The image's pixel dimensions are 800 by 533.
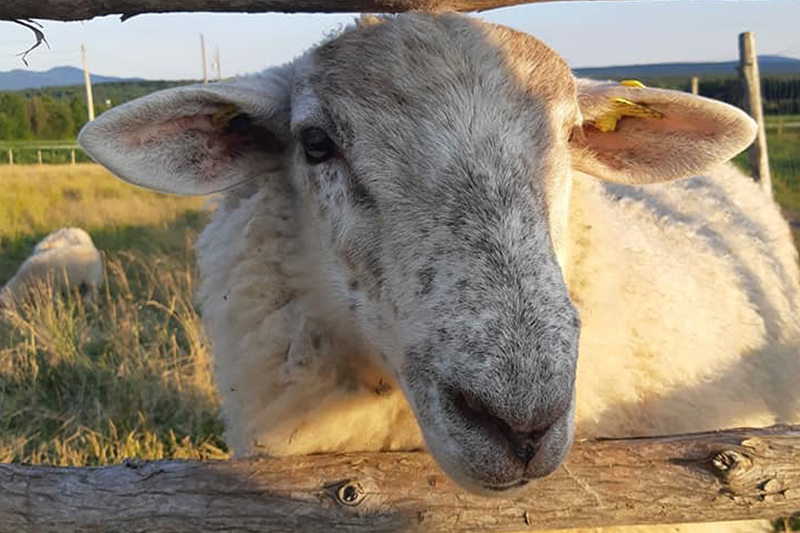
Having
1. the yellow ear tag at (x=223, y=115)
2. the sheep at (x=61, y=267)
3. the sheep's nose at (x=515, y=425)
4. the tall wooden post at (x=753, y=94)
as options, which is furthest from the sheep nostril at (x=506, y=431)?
the sheep at (x=61, y=267)

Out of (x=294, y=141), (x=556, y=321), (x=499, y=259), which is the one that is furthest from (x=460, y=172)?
(x=294, y=141)

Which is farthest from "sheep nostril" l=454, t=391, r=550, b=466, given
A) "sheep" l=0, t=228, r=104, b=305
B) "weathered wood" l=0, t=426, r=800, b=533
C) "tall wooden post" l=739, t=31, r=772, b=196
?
"sheep" l=0, t=228, r=104, b=305

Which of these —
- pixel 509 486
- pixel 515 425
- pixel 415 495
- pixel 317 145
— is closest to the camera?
pixel 515 425

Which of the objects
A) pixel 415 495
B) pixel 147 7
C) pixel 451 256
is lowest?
pixel 415 495

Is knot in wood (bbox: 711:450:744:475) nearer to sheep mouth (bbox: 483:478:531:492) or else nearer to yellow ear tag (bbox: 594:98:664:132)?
sheep mouth (bbox: 483:478:531:492)

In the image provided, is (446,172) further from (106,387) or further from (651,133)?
(106,387)

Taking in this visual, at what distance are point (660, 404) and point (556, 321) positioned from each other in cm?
91

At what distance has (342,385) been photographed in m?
2.08

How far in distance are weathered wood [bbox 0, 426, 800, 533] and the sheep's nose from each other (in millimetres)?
330

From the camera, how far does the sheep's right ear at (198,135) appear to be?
1849 mm

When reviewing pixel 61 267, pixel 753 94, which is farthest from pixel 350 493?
pixel 61 267

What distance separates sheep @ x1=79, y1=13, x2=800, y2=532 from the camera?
4.76 feet

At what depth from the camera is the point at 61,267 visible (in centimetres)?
812

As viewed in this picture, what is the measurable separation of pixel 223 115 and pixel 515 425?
112 centimetres
